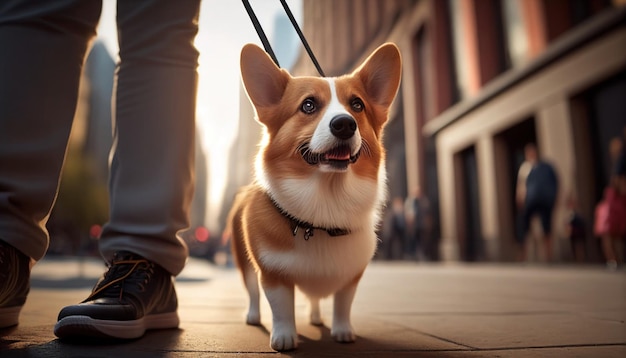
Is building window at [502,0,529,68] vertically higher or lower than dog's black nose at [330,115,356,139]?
higher

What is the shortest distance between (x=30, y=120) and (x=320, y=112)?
3.42 ft

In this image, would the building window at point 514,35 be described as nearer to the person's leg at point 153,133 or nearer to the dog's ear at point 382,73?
the dog's ear at point 382,73

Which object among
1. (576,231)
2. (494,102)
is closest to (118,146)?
(576,231)

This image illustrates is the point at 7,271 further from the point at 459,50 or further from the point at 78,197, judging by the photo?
the point at 78,197

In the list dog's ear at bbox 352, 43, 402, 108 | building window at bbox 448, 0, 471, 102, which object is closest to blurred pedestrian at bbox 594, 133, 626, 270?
dog's ear at bbox 352, 43, 402, 108

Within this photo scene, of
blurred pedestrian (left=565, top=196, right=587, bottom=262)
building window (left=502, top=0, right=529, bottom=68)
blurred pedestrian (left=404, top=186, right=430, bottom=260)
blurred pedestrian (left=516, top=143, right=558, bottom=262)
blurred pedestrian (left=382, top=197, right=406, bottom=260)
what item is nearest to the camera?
blurred pedestrian (left=516, top=143, right=558, bottom=262)

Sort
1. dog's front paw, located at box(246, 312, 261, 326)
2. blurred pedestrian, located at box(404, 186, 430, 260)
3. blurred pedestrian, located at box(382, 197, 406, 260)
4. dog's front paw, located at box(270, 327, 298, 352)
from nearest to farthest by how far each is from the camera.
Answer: dog's front paw, located at box(270, 327, 298, 352)
dog's front paw, located at box(246, 312, 261, 326)
blurred pedestrian, located at box(404, 186, 430, 260)
blurred pedestrian, located at box(382, 197, 406, 260)

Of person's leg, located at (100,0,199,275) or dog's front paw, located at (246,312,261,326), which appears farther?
dog's front paw, located at (246,312,261,326)

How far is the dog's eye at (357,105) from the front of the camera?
2010 millimetres

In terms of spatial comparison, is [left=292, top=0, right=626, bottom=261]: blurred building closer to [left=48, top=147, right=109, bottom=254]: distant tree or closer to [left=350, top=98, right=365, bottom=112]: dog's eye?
[left=350, top=98, right=365, bottom=112]: dog's eye

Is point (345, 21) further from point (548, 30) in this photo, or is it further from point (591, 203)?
point (591, 203)

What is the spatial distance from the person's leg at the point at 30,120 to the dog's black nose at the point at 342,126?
1020mm

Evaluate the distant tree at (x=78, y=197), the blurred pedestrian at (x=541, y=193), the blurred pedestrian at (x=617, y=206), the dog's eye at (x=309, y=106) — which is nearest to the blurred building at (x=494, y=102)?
the blurred pedestrian at (x=541, y=193)

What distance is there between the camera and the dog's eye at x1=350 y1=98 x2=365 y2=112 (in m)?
2.01
